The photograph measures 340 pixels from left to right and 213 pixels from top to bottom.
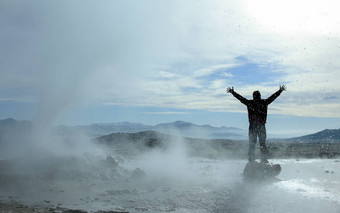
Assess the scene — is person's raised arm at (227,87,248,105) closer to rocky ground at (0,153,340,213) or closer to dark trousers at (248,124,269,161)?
dark trousers at (248,124,269,161)

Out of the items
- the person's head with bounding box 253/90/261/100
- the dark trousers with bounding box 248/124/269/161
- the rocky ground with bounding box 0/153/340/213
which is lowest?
the rocky ground with bounding box 0/153/340/213

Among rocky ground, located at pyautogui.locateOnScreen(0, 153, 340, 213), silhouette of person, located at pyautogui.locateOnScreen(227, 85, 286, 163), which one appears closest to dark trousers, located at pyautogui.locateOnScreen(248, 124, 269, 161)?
silhouette of person, located at pyautogui.locateOnScreen(227, 85, 286, 163)

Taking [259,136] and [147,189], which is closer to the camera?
Answer: [147,189]

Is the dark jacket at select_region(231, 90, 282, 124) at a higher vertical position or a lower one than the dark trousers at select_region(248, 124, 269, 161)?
higher

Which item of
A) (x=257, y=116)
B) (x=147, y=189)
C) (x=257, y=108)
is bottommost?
(x=147, y=189)

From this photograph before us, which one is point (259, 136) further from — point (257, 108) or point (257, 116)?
point (257, 108)

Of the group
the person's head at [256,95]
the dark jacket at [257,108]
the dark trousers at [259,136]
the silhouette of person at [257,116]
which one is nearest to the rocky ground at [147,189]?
the dark trousers at [259,136]

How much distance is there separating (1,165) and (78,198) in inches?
329

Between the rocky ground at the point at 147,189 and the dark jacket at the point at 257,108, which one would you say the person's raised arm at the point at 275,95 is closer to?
the dark jacket at the point at 257,108

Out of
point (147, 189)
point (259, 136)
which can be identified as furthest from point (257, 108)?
point (147, 189)

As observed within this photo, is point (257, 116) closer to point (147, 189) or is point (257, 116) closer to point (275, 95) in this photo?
point (275, 95)

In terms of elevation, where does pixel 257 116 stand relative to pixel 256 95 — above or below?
below

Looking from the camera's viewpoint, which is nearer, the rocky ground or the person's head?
the rocky ground

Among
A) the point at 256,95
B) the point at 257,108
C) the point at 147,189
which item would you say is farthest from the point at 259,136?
the point at 147,189
